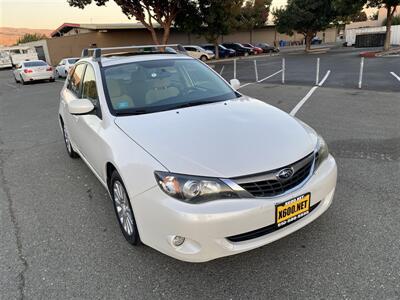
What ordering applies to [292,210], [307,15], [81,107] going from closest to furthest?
[292,210], [81,107], [307,15]

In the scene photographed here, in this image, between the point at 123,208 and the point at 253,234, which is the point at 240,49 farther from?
the point at 253,234

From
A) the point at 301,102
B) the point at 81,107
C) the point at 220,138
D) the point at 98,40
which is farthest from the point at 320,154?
the point at 98,40

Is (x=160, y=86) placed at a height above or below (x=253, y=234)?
above

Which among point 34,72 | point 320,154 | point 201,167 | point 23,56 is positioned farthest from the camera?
point 23,56

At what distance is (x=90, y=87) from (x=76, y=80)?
945 mm

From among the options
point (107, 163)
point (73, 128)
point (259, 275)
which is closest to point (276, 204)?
point (259, 275)

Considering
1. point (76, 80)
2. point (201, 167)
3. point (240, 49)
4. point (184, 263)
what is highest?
point (76, 80)

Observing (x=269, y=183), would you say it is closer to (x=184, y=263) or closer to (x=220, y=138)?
(x=220, y=138)

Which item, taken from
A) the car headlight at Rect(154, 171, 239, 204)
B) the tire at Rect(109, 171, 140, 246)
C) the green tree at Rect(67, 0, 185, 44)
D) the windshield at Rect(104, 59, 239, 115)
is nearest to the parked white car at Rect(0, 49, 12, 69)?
the green tree at Rect(67, 0, 185, 44)

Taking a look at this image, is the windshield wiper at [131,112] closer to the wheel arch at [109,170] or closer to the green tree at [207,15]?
the wheel arch at [109,170]

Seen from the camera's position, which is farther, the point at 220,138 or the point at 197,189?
the point at 220,138

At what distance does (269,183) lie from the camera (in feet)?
7.88

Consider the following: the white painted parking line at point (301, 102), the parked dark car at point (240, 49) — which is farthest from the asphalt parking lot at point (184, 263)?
the parked dark car at point (240, 49)

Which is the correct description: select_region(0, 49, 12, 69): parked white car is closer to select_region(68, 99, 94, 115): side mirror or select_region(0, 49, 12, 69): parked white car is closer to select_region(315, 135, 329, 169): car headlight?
select_region(68, 99, 94, 115): side mirror
